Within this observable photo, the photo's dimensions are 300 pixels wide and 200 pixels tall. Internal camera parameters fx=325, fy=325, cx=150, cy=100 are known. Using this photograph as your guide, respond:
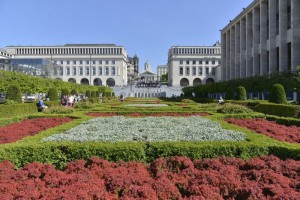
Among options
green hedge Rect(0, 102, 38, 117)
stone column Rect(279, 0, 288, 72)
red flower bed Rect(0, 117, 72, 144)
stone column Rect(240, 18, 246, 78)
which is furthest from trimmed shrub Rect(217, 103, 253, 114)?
stone column Rect(240, 18, 246, 78)

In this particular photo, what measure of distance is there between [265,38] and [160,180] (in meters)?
51.1

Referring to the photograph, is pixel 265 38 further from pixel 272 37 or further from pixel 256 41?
pixel 272 37

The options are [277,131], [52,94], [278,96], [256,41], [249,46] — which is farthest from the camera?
[249,46]

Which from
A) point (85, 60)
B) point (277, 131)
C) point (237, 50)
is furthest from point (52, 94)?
point (85, 60)

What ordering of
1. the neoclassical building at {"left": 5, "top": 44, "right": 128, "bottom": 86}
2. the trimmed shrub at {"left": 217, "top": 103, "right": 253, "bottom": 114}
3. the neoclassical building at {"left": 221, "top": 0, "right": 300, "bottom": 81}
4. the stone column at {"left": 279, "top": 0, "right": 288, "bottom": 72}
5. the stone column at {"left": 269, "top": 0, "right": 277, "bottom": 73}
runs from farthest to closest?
the neoclassical building at {"left": 5, "top": 44, "right": 128, "bottom": 86}
the stone column at {"left": 269, "top": 0, "right": 277, "bottom": 73}
the stone column at {"left": 279, "top": 0, "right": 288, "bottom": 72}
the neoclassical building at {"left": 221, "top": 0, "right": 300, "bottom": 81}
the trimmed shrub at {"left": 217, "top": 103, "right": 253, "bottom": 114}

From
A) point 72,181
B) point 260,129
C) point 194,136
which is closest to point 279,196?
point 72,181

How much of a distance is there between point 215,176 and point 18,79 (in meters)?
33.2

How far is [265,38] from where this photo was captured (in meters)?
51.7

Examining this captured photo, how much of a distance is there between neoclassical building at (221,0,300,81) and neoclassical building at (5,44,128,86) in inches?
2807

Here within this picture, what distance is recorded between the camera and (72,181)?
523 centimetres

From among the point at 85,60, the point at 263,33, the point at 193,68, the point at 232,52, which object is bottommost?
the point at 232,52

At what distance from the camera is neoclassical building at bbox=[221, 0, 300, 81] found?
4166 centimetres

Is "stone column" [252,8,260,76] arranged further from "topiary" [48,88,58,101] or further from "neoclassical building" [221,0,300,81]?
"topiary" [48,88,58,101]

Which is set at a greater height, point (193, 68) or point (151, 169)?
point (193, 68)
